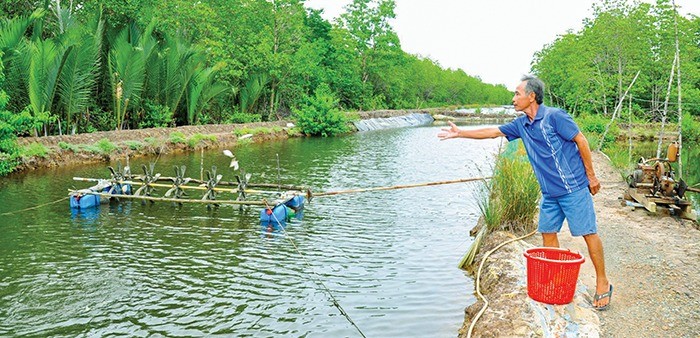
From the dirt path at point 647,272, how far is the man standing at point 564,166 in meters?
0.33

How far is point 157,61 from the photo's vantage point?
22.3m

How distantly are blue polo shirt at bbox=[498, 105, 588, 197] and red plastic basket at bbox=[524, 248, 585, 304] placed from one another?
0.60 metres

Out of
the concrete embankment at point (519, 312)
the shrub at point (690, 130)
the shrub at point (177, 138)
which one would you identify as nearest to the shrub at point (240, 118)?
the shrub at point (177, 138)

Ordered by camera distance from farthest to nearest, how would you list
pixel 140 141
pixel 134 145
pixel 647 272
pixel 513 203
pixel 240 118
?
1. pixel 240 118
2. pixel 140 141
3. pixel 134 145
4. pixel 513 203
5. pixel 647 272

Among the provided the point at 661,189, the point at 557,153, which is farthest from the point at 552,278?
the point at 661,189

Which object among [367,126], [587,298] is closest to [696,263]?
[587,298]

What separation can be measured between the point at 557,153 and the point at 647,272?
2.03 m

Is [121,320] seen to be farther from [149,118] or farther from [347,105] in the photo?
[347,105]

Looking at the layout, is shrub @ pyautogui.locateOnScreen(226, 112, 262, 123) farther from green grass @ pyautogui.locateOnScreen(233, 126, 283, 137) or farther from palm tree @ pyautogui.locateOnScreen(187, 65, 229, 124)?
palm tree @ pyautogui.locateOnScreen(187, 65, 229, 124)

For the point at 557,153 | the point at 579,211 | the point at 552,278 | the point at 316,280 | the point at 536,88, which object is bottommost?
the point at 316,280

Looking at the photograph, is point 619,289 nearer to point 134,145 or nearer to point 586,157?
point 586,157

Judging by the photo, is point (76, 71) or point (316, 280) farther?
point (76, 71)

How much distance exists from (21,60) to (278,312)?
14.7 metres

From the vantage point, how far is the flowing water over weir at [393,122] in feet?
130
